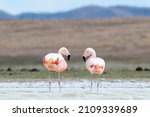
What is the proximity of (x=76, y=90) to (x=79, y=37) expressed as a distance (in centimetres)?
2441

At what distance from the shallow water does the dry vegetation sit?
12496mm

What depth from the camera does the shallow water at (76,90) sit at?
20.4 metres

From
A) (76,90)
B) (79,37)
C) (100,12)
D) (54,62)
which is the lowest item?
(76,90)

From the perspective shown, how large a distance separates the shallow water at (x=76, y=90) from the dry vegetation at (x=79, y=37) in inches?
492

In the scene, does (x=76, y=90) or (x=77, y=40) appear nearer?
(x=76, y=90)

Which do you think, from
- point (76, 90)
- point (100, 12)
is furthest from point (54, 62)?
point (100, 12)

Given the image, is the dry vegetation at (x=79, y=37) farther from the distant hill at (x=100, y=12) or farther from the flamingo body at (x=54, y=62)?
the distant hill at (x=100, y=12)

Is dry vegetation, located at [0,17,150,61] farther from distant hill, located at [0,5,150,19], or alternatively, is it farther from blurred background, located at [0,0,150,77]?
distant hill, located at [0,5,150,19]

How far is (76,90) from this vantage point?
73.8 feet

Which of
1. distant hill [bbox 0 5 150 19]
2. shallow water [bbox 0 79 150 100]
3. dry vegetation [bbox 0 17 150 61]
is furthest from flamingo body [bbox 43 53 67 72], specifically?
distant hill [bbox 0 5 150 19]

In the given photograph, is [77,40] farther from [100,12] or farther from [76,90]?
[100,12]

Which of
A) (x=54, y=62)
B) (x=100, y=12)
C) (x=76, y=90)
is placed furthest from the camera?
(x=100, y=12)

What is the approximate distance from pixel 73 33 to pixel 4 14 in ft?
302

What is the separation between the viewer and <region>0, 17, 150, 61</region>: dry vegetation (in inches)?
1614
